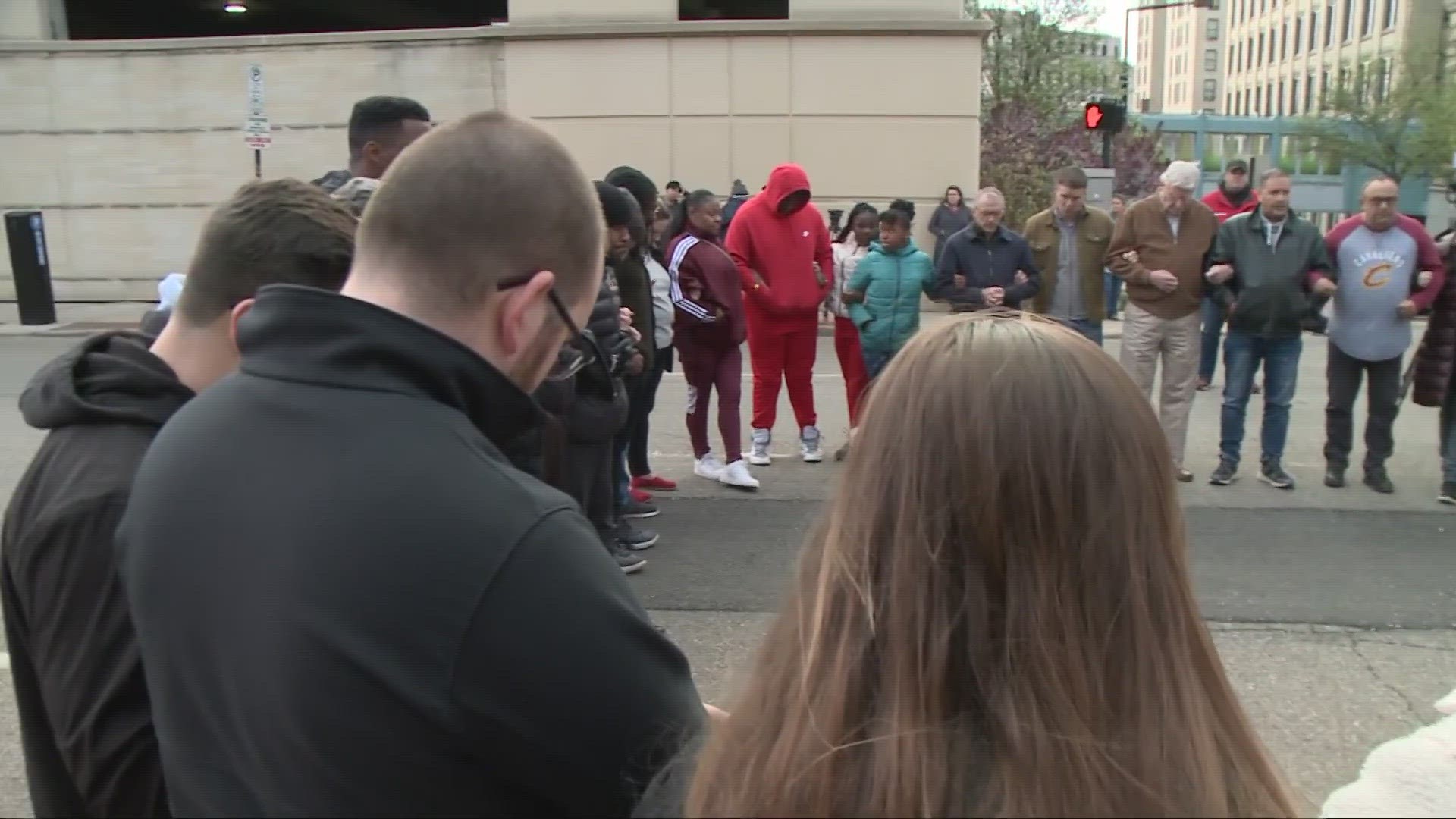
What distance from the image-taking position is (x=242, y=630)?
4.00 feet

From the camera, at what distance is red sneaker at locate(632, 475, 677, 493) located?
23.6 feet

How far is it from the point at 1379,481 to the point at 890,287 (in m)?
3.18

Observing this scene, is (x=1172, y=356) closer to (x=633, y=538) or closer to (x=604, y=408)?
(x=633, y=538)

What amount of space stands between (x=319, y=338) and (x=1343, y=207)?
45.0 metres

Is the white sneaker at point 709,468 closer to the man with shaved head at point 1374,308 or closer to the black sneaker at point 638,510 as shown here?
the black sneaker at point 638,510

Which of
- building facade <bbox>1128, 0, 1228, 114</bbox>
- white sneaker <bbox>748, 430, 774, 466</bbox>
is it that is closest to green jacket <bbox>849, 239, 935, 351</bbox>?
white sneaker <bbox>748, 430, 774, 466</bbox>

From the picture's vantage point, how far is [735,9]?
763 inches

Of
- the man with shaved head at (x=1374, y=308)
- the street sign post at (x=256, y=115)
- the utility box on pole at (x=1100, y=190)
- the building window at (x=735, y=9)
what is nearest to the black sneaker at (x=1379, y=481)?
the man with shaved head at (x=1374, y=308)

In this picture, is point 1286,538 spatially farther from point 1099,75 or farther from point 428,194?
point 1099,75

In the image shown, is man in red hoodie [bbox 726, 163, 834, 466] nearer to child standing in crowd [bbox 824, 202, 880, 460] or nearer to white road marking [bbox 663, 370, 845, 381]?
child standing in crowd [bbox 824, 202, 880, 460]

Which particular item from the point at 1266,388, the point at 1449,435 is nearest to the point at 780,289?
the point at 1266,388

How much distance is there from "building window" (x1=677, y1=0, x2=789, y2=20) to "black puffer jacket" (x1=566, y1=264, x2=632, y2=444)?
1481 cm

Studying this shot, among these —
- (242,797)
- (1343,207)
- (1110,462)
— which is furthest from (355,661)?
(1343,207)

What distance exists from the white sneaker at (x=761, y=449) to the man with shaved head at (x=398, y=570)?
6.47 meters
